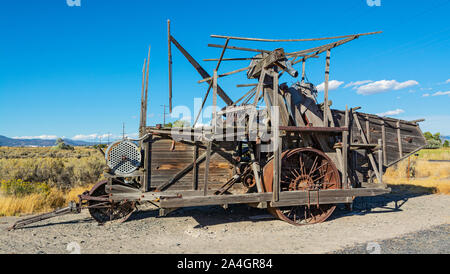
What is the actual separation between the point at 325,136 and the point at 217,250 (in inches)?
177

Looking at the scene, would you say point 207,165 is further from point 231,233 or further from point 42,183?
→ point 42,183

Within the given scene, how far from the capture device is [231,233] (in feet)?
20.7

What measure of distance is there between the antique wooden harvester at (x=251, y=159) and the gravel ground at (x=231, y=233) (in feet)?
1.54

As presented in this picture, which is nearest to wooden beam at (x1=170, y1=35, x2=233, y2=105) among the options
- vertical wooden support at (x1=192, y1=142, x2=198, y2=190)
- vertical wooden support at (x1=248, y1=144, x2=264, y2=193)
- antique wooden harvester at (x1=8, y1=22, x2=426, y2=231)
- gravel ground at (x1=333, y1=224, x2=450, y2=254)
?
antique wooden harvester at (x1=8, y1=22, x2=426, y2=231)

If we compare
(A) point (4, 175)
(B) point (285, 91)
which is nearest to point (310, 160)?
(B) point (285, 91)

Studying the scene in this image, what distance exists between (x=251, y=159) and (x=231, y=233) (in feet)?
6.06

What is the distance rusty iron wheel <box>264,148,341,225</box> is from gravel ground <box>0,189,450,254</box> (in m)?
0.36

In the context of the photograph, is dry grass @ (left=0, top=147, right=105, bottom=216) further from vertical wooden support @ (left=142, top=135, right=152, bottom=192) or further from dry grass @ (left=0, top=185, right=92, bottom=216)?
vertical wooden support @ (left=142, top=135, right=152, bottom=192)

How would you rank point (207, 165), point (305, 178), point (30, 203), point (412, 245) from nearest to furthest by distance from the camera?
point (412, 245), point (207, 165), point (305, 178), point (30, 203)

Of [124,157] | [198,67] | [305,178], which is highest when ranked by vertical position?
[198,67]

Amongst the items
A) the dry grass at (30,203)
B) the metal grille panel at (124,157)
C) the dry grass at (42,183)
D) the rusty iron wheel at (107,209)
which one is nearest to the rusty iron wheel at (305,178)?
the metal grille panel at (124,157)

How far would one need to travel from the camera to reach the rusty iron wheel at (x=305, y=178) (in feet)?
23.5

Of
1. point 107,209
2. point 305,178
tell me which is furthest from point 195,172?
point 305,178

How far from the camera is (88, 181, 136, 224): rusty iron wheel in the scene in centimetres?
688
